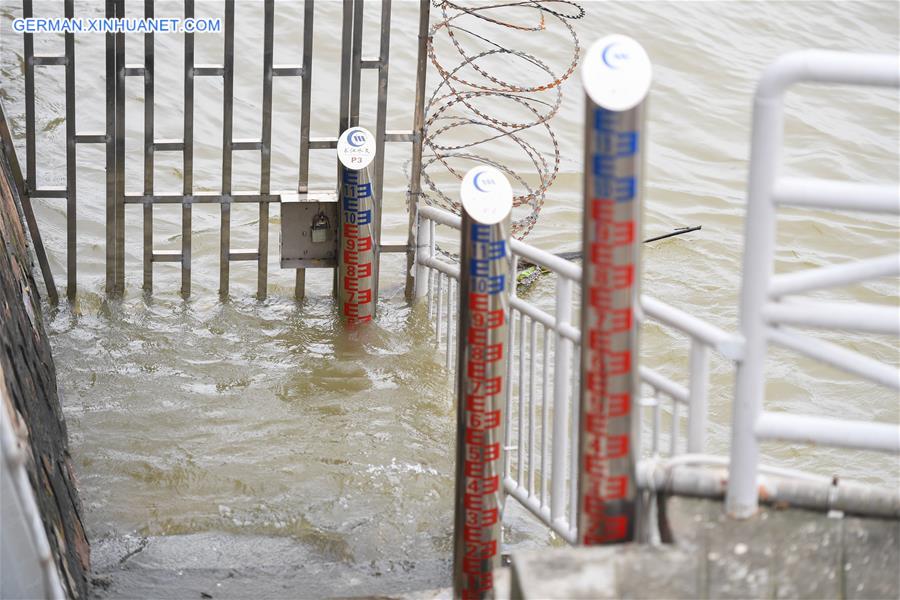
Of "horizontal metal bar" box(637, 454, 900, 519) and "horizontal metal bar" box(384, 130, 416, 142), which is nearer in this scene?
"horizontal metal bar" box(637, 454, 900, 519)

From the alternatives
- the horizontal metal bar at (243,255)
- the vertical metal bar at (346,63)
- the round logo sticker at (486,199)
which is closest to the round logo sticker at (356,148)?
the vertical metal bar at (346,63)

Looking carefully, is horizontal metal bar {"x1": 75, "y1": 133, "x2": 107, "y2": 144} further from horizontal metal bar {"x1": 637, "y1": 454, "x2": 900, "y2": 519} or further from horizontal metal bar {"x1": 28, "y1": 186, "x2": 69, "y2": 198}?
horizontal metal bar {"x1": 637, "y1": 454, "x2": 900, "y2": 519}

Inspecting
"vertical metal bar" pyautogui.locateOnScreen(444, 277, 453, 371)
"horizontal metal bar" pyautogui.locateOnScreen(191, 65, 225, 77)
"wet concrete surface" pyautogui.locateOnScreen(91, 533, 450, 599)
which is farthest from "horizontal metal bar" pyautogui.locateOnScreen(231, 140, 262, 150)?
"wet concrete surface" pyautogui.locateOnScreen(91, 533, 450, 599)

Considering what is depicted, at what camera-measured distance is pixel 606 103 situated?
2.86 metres

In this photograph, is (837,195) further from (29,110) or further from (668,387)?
(29,110)

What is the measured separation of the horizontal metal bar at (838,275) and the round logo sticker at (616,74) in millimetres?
574

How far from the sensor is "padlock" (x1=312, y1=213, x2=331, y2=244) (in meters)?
7.21

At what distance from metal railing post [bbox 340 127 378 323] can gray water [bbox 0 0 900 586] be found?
197 millimetres

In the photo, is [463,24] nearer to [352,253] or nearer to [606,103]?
[352,253]

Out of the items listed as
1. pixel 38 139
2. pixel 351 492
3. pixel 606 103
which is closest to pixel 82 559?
pixel 351 492

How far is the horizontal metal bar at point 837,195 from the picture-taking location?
275 cm

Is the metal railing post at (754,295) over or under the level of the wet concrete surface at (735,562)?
over

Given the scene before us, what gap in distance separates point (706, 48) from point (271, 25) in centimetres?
835

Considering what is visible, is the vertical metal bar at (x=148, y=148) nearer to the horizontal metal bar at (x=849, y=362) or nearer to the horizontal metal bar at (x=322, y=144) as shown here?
the horizontal metal bar at (x=322, y=144)
